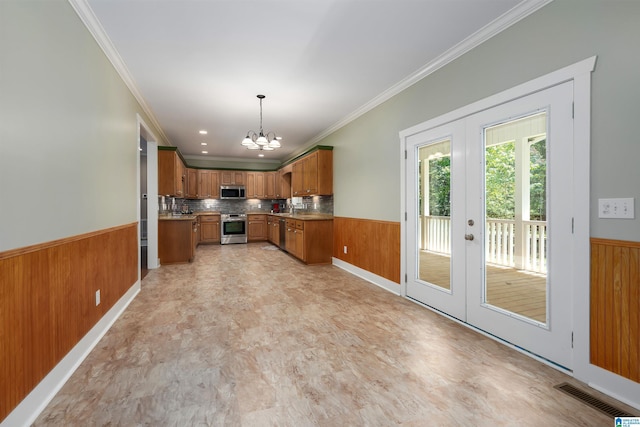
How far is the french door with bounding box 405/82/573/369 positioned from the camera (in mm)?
2119

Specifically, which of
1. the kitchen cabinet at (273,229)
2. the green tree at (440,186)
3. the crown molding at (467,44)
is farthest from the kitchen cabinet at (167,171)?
the green tree at (440,186)

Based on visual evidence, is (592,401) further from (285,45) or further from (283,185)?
(283,185)

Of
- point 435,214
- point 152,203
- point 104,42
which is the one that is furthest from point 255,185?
point 435,214

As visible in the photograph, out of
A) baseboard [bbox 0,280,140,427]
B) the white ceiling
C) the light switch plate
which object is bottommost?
baseboard [bbox 0,280,140,427]

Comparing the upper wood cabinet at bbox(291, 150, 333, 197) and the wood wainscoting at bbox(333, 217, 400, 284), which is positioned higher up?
the upper wood cabinet at bbox(291, 150, 333, 197)

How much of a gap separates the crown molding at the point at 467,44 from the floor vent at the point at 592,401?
8.70 ft

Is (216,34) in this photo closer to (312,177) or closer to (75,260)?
(75,260)

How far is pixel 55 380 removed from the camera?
6.14 feet

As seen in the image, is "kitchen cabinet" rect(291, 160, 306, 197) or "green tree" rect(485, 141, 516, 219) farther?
"kitchen cabinet" rect(291, 160, 306, 197)

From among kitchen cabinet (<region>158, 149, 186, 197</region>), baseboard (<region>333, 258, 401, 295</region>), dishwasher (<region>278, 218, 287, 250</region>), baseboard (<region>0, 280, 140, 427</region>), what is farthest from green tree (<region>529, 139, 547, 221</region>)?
kitchen cabinet (<region>158, 149, 186, 197</region>)

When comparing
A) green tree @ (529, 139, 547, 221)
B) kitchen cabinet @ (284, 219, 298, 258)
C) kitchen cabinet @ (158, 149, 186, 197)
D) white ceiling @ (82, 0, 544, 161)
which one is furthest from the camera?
kitchen cabinet @ (284, 219, 298, 258)

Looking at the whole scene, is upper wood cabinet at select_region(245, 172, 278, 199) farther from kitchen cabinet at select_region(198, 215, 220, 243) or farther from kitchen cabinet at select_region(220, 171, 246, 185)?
kitchen cabinet at select_region(198, 215, 220, 243)

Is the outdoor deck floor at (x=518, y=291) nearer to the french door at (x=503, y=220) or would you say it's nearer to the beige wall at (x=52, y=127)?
the french door at (x=503, y=220)

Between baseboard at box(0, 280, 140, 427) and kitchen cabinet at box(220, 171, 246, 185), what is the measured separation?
22.0ft
